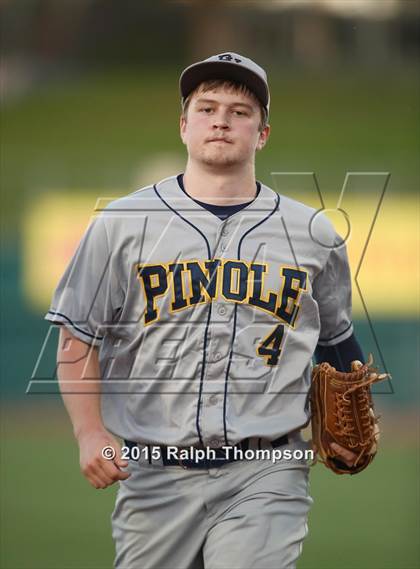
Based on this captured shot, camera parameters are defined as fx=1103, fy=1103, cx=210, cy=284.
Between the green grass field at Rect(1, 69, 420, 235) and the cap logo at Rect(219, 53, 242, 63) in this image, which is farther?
the green grass field at Rect(1, 69, 420, 235)

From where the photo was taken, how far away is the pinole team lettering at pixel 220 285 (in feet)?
7.31

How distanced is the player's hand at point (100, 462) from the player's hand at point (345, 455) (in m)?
0.46

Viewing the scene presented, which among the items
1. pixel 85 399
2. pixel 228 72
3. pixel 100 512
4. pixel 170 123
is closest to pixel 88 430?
pixel 85 399

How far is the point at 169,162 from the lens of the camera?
8422 mm

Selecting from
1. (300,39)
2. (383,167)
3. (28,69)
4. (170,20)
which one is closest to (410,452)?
(383,167)

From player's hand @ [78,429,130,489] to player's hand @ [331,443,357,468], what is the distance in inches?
18.2

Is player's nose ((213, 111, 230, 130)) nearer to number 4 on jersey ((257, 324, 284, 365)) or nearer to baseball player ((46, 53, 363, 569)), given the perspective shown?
baseball player ((46, 53, 363, 569))

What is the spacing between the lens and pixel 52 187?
7371mm

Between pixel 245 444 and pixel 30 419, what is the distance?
4702mm

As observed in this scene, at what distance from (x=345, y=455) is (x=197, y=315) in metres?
0.46

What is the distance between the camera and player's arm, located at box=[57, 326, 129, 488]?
214 centimetres

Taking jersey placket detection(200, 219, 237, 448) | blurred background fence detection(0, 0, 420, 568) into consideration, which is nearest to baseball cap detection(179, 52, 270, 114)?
jersey placket detection(200, 219, 237, 448)

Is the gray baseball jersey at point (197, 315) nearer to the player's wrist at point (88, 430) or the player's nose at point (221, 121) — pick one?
the player's wrist at point (88, 430)

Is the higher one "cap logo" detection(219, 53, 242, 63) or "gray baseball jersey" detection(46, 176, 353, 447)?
"cap logo" detection(219, 53, 242, 63)
